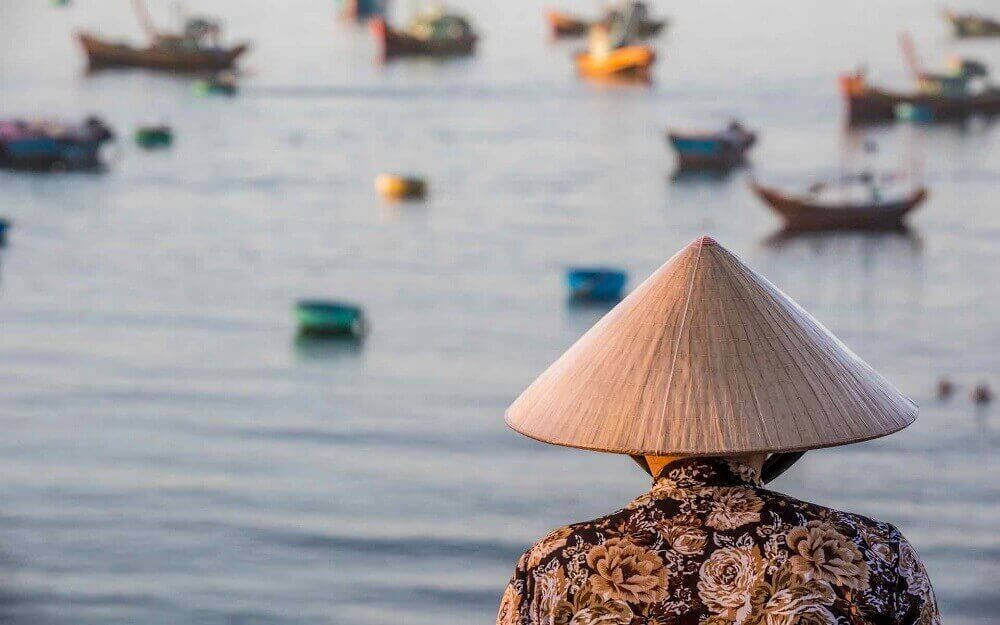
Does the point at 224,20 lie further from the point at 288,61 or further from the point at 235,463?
the point at 235,463

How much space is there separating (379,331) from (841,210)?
10301mm

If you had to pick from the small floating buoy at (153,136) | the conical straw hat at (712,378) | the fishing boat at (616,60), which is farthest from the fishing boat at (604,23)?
the conical straw hat at (712,378)

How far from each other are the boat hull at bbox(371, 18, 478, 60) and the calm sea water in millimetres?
6830

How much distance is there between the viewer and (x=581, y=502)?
590 inches

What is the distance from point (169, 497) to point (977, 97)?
109ft

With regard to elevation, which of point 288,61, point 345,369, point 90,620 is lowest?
point 90,620

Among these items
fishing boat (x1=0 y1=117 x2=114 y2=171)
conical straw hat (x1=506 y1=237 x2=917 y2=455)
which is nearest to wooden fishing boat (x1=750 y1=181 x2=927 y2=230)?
fishing boat (x1=0 y1=117 x2=114 y2=171)

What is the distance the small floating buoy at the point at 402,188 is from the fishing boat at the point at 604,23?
3067cm

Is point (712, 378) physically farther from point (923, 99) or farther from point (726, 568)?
point (923, 99)

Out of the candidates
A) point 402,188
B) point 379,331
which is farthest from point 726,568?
point 402,188

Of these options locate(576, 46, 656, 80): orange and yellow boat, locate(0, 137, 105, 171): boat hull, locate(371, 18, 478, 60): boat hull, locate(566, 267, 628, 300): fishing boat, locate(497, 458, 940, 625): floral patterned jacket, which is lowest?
locate(497, 458, 940, 625): floral patterned jacket

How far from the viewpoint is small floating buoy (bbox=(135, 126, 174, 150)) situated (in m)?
40.4

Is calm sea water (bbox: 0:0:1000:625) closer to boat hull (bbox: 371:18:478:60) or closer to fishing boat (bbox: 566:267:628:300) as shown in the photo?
fishing boat (bbox: 566:267:628:300)

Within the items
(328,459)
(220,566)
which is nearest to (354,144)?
(328,459)
